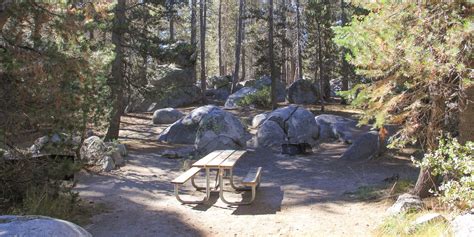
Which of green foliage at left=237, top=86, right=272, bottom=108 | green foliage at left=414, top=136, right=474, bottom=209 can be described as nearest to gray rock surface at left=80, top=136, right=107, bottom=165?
green foliage at left=414, top=136, right=474, bottom=209

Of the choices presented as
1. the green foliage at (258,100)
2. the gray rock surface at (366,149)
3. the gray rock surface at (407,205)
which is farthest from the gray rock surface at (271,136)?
the green foliage at (258,100)

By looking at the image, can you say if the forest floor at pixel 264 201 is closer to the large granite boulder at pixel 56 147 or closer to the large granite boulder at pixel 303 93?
the large granite boulder at pixel 56 147

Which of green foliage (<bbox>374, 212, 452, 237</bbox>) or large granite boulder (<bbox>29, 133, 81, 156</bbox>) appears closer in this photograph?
green foliage (<bbox>374, 212, 452, 237</bbox>)

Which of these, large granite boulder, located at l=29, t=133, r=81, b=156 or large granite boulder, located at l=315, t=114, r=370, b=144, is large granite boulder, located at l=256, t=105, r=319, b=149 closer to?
large granite boulder, located at l=315, t=114, r=370, b=144

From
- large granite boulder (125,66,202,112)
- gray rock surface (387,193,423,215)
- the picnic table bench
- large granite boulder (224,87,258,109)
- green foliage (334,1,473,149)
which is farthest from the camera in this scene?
large granite boulder (125,66,202,112)

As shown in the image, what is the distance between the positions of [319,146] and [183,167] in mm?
5882

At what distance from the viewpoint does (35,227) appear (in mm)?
3654

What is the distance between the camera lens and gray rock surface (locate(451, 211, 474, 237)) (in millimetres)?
4363

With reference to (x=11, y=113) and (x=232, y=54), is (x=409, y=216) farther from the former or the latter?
(x=232, y=54)

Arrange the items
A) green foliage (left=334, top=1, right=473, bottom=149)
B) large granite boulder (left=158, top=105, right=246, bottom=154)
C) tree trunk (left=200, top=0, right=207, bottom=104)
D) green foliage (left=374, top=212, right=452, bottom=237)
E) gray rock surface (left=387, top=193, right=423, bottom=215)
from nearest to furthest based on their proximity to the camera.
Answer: green foliage (left=374, top=212, right=452, bottom=237)
green foliage (left=334, top=1, right=473, bottom=149)
gray rock surface (left=387, top=193, right=423, bottom=215)
large granite boulder (left=158, top=105, right=246, bottom=154)
tree trunk (left=200, top=0, right=207, bottom=104)

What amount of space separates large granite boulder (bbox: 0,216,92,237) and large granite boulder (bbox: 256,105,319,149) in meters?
11.7

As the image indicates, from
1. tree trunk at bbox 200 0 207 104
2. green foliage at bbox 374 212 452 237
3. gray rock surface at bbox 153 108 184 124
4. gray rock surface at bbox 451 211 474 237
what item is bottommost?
green foliage at bbox 374 212 452 237

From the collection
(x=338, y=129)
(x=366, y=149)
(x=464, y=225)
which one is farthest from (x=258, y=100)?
(x=464, y=225)

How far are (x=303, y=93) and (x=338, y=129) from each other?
392 inches
